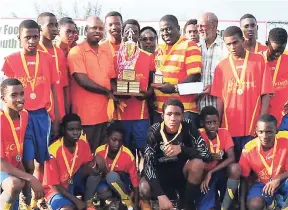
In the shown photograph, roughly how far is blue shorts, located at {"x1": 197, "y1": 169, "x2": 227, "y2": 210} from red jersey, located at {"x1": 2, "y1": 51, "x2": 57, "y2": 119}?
195cm

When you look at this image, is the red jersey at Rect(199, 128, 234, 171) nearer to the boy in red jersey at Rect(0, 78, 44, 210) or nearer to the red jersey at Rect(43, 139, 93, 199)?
the red jersey at Rect(43, 139, 93, 199)

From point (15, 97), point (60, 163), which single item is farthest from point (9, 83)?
point (60, 163)

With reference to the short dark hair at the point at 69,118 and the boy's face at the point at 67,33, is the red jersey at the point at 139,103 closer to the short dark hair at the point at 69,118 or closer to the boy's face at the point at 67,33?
the short dark hair at the point at 69,118

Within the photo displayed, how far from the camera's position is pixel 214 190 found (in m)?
5.59

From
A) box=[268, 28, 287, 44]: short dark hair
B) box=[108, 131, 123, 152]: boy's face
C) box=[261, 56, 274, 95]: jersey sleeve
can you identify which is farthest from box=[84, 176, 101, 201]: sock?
box=[268, 28, 287, 44]: short dark hair

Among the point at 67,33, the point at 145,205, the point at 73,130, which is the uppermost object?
the point at 67,33

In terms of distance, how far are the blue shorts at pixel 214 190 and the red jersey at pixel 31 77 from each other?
195 centimetres

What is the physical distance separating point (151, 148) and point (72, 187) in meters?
1.01

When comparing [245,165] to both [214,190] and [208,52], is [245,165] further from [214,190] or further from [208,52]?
[208,52]

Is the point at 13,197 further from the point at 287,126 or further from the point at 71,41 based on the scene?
the point at 287,126

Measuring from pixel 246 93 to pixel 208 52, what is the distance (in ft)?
2.48

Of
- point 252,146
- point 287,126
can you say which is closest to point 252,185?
point 252,146

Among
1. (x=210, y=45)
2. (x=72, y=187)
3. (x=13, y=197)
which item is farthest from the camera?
(x=210, y=45)

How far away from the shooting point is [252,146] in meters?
5.36
